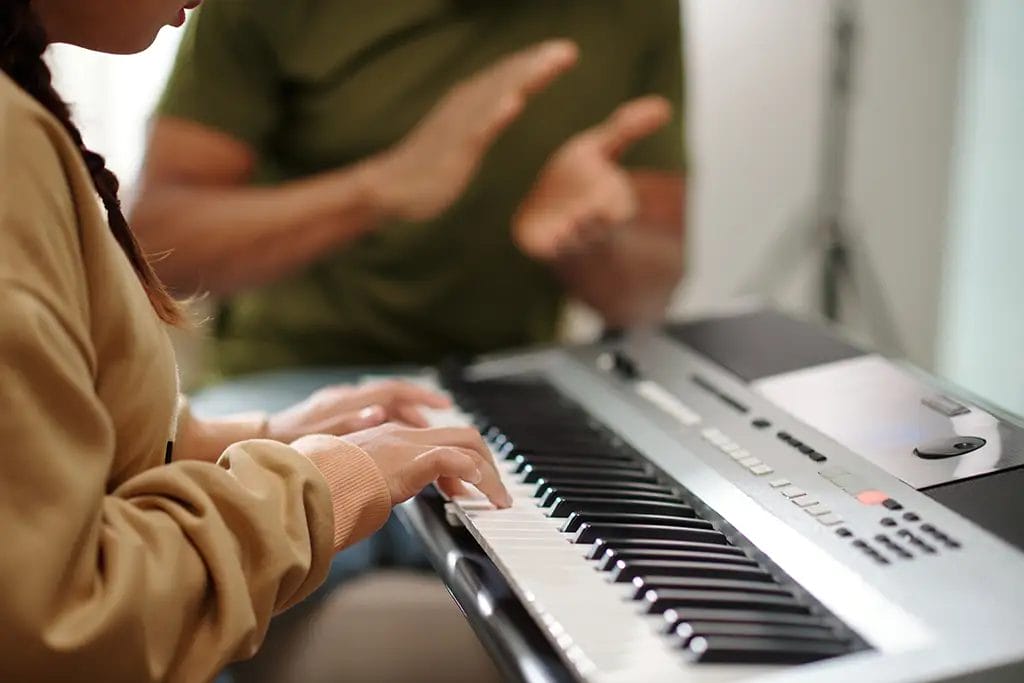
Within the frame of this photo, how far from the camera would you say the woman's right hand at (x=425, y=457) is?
0.78 meters

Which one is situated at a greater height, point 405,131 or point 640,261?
point 405,131

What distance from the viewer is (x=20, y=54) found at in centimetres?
64

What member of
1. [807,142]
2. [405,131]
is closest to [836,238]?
[807,142]

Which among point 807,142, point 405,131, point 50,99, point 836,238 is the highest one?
point 50,99

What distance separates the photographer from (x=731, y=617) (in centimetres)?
65

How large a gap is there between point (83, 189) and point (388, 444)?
11.0 inches

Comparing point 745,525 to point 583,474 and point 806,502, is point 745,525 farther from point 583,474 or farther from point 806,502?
point 583,474

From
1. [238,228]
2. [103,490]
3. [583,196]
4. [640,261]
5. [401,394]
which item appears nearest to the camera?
[103,490]

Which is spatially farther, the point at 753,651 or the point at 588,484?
the point at 588,484

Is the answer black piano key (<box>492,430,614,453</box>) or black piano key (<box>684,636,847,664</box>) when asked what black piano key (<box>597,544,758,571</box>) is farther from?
black piano key (<box>492,430,614,453</box>)

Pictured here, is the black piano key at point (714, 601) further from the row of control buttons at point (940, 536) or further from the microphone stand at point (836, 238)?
the microphone stand at point (836, 238)

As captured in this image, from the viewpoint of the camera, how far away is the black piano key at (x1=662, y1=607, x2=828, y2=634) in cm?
65

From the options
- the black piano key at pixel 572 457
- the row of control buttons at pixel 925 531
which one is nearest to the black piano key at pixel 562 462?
the black piano key at pixel 572 457

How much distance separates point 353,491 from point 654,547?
0.19m
